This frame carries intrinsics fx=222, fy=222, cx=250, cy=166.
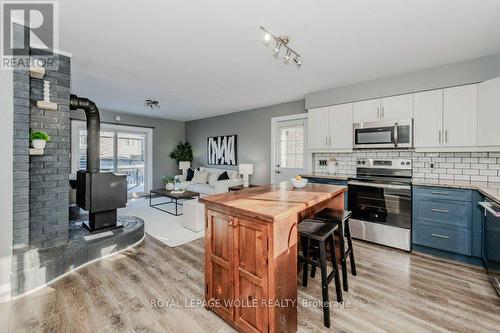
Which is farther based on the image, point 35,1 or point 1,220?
point 1,220

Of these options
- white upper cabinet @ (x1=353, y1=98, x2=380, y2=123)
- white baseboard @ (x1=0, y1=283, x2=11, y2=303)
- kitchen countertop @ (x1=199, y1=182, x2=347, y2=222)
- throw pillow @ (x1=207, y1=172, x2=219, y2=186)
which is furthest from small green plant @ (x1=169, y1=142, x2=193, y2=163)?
kitchen countertop @ (x1=199, y1=182, x2=347, y2=222)

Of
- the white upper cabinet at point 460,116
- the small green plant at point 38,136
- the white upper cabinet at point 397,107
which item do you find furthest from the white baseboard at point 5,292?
the white upper cabinet at point 460,116

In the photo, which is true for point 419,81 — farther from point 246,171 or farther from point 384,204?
point 246,171

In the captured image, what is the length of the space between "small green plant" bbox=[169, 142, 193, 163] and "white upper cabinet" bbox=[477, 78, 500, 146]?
6.80 metres

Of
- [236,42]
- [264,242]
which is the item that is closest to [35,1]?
[236,42]

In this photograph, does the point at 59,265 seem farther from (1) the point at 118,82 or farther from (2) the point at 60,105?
(1) the point at 118,82

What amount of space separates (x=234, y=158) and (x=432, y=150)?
4298 millimetres

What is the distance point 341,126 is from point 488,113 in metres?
1.75

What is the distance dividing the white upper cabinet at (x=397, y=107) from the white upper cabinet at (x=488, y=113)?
710mm

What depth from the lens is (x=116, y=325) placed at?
5.65ft

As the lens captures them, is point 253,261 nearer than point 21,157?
Yes

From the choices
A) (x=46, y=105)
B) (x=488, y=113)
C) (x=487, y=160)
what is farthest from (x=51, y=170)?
(x=487, y=160)

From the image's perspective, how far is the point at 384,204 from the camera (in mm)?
3184

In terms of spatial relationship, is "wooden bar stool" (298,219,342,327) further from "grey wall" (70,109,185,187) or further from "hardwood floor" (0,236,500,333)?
"grey wall" (70,109,185,187)
